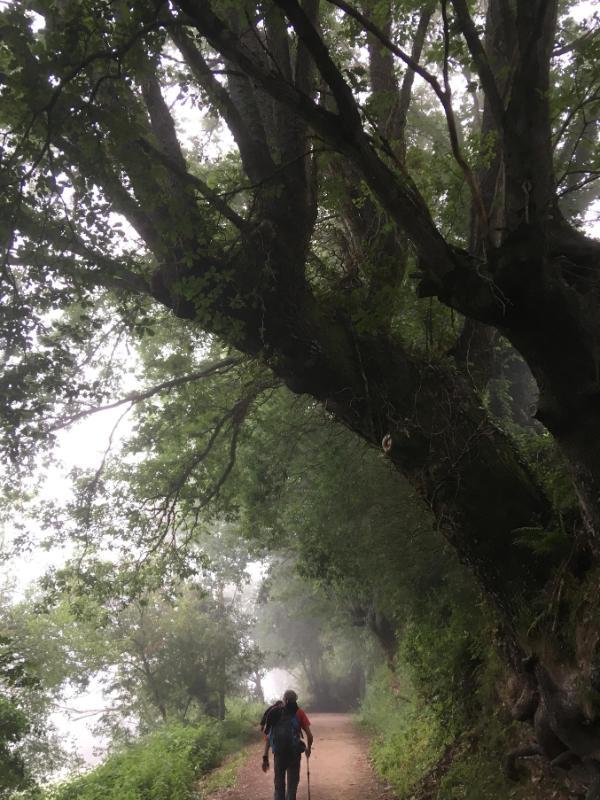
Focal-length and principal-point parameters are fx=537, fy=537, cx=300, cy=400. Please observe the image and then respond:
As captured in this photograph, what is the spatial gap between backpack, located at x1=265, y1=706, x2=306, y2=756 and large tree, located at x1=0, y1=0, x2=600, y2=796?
3.42 meters

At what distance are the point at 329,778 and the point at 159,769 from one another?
10.3 ft

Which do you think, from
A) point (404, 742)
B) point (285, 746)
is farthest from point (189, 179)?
point (404, 742)

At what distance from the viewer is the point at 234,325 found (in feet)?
16.6

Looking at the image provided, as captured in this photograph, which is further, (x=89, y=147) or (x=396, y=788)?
(x=396, y=788)

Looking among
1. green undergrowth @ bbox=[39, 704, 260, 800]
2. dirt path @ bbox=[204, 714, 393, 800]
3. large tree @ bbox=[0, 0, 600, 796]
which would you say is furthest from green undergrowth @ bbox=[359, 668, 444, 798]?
large tree @ bbox=[0, 0, 600, 796]

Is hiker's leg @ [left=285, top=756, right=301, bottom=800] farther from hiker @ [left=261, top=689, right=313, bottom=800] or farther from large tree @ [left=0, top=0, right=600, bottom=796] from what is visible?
large tree @ [left=0, top=0, right=600, bottom=796]

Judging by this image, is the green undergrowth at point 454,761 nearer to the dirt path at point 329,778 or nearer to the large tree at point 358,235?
the dirt path at point 329,778

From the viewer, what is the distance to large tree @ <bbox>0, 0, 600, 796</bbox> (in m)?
3.37

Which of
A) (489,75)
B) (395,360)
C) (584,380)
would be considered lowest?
(584,380)

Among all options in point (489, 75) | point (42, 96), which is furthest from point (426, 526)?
point (42, 96)

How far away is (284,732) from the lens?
6.73 metres

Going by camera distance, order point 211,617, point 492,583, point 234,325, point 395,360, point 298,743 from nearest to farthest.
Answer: point 492,583, point 234,325, point 395,360, point 298,743, point 211,617

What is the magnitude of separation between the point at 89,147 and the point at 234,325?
6.05ft

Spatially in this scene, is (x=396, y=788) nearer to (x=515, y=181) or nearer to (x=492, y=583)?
(x=492, y=583)
